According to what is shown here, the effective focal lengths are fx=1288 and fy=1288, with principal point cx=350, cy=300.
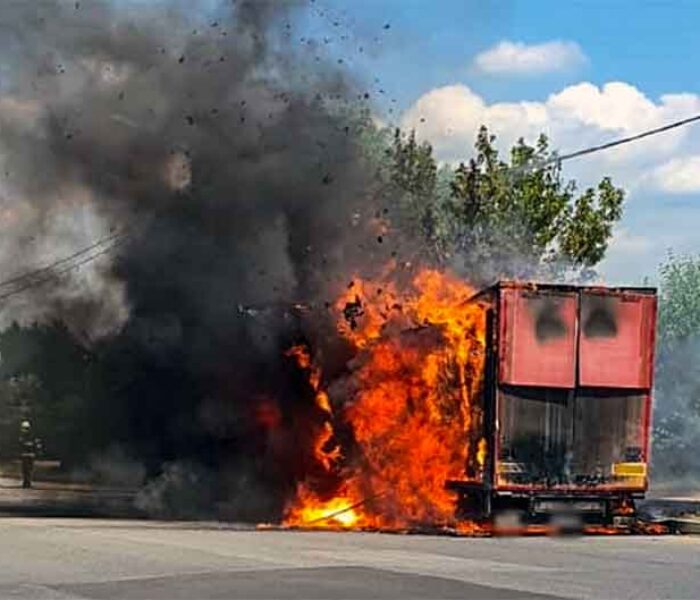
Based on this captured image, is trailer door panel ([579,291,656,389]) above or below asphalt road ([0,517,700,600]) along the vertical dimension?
above

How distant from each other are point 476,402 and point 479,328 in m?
1.08

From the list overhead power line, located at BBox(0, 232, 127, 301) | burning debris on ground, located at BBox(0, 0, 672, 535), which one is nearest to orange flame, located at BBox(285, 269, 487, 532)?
burning debris on ground, located at BBox(0, 0, 672, 535)

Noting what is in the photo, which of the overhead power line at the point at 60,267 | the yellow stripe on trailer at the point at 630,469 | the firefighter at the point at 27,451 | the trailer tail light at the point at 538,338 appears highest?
the overhead power line at the point at 60,267

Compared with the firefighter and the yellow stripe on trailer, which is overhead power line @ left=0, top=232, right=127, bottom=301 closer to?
the firefighter

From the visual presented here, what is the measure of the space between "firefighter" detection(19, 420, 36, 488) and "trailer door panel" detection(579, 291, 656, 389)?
19172mm

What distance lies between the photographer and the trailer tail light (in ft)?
60.2

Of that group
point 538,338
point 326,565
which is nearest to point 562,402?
point 538,338

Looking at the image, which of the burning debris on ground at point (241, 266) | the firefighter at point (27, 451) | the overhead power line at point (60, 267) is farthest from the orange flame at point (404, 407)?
the firefighter at point (27, 451)

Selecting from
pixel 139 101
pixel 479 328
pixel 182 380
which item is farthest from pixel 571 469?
pixel 139 101

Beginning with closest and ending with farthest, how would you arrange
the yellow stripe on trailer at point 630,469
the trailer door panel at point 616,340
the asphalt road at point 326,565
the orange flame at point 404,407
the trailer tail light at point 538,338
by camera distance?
the asphalt road at point 326,565
the trailer tail light at point 538,338
the trailer door panel at point 616,340
the yellow stripe on trailer at point 630,469
the orange flame at point 404,407

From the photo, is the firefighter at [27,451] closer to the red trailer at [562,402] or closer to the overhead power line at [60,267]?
the overhead power line at [60,267]

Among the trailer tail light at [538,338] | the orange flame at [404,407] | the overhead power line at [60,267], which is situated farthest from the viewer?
the overhead power line at [60,267]

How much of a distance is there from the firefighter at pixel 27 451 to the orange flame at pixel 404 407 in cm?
1396

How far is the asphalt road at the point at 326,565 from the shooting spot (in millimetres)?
11906
